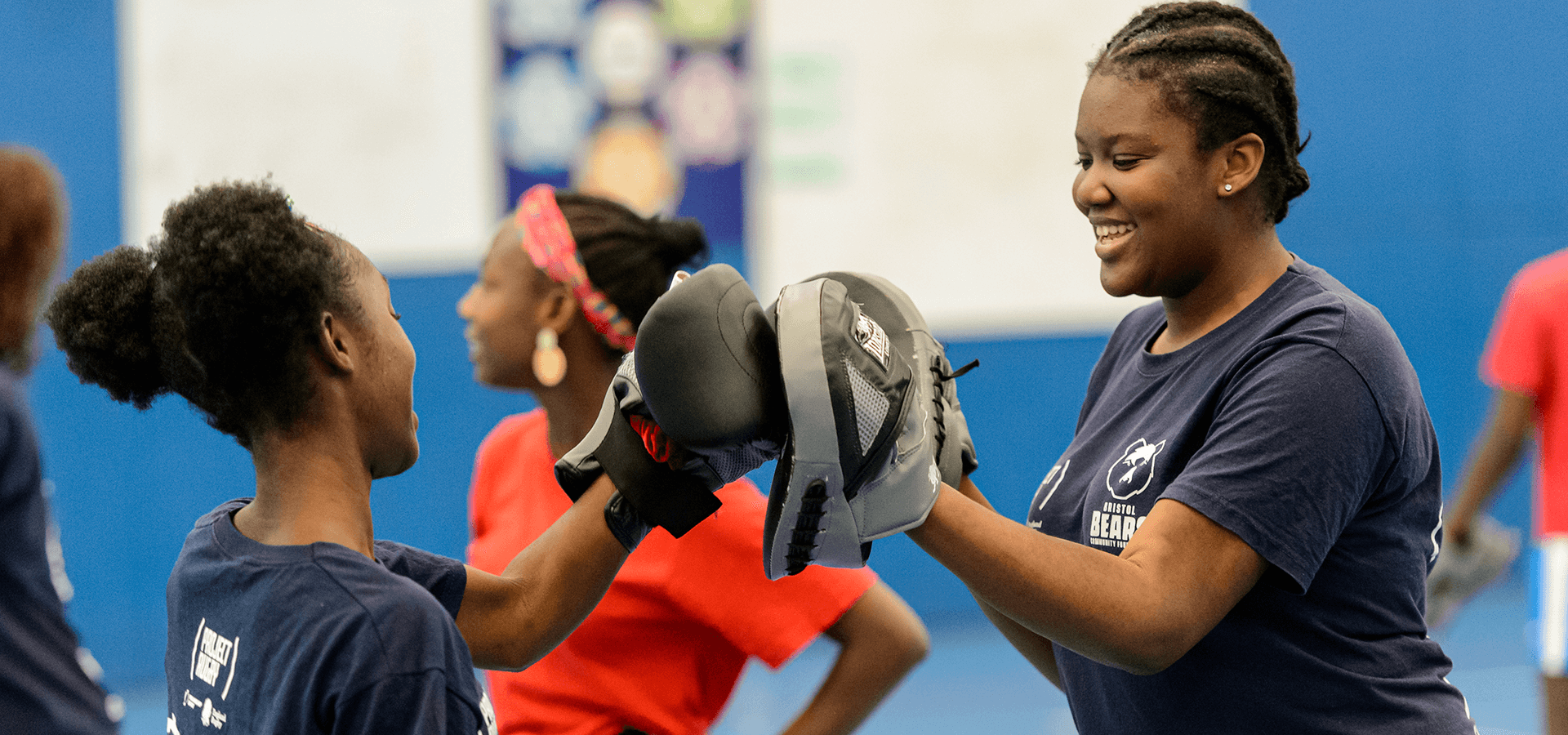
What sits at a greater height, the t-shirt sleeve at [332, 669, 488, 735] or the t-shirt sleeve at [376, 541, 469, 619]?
the t-shirt sleeve at [332, 669, 488, 735]

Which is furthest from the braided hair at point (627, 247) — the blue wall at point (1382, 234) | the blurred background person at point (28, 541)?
the blue wall at point (1382, 234)

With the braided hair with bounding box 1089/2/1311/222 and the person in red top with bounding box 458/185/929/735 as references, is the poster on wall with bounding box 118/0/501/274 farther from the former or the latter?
the braided hair with bounding box 1089/2/1311/222

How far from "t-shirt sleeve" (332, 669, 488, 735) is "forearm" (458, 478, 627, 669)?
38 cm

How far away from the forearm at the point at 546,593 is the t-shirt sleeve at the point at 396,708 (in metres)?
0.38

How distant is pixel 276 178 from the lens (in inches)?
202

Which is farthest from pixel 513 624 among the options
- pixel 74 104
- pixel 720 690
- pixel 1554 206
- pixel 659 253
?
pixel 1554 206

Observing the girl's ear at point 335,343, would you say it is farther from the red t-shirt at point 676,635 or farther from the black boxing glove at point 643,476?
the red t-shirt at point 676,635

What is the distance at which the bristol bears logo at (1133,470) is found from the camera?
1484 mm

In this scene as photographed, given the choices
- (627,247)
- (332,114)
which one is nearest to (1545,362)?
(627,247)

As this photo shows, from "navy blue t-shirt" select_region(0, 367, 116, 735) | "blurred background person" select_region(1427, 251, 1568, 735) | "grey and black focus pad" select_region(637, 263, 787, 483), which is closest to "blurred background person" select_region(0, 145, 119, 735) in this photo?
"navy blue t-shirt" select_region(0, 367, 116, 735)

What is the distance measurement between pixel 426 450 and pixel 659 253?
3.39 meters

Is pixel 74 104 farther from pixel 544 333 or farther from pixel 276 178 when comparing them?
pixel 544 333

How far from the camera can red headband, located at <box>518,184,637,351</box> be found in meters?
2.21

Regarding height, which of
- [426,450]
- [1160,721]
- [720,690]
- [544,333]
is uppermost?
[544,333]
